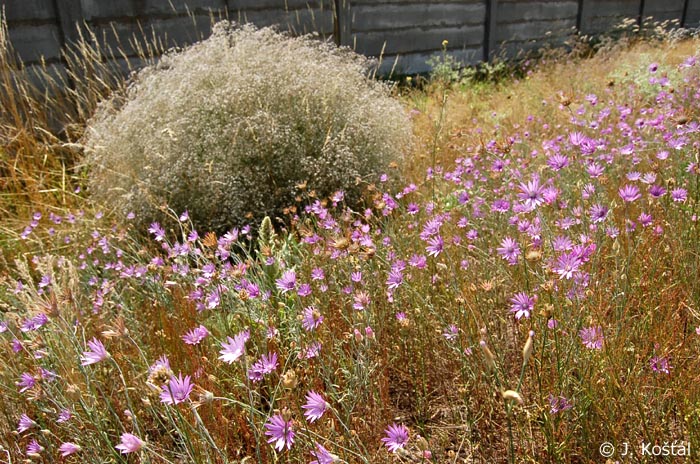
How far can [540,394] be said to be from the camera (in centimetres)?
133

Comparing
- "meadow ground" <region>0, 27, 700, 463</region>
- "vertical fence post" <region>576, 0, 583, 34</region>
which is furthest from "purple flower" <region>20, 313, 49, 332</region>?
"vertical fence post" <region>576, 0, 583, 34</region>

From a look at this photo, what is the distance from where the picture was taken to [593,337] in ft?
4.27

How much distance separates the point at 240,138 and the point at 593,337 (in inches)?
91.4

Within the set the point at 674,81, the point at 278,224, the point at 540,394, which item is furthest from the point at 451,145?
the point at 540,394

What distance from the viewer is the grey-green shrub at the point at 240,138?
122 inches

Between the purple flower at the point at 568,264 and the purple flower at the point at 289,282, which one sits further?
the purple flower at the point at 289,282

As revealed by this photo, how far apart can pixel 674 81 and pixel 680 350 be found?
11.9 feet

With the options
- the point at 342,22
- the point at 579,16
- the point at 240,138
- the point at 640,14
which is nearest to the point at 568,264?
the point at 240,138

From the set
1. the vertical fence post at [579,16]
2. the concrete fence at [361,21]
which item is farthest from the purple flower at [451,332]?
the vertical fence post at [579,16]

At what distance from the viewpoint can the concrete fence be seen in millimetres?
4500

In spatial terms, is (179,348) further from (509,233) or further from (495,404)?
(509,233)

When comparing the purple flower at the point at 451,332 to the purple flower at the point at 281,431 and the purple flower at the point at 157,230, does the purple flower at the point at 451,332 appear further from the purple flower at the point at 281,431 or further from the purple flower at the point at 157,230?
the purple flower at the point at 157,230

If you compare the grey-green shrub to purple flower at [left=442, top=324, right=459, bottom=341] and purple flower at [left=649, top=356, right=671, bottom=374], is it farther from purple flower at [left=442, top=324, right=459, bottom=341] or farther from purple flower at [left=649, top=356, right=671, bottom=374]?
purple flower at [left=649, top=356, right=671, bottom=374]

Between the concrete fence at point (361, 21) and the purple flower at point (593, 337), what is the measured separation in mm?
4339
